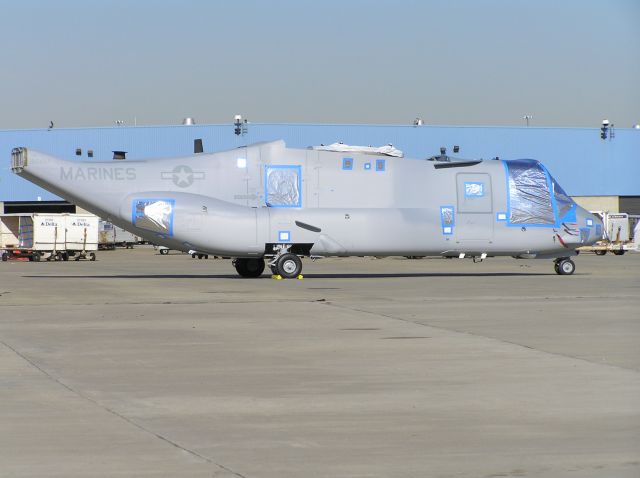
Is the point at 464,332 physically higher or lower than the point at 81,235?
lower

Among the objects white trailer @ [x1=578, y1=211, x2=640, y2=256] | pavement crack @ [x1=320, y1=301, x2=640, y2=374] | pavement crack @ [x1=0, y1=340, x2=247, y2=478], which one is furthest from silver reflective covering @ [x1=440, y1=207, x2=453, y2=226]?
white trailer @ [x1=578, y1=211, x2=640, y2=256]

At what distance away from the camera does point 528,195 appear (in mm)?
33625

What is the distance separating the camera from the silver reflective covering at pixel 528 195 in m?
33.5

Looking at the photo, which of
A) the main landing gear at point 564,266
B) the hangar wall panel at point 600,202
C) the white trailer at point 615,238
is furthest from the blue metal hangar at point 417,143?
the main landing gear at point 564,266

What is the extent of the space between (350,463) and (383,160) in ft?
83.4

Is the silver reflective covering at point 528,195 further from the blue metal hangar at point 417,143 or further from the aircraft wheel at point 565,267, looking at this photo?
the blue metal hangar at point 417,143

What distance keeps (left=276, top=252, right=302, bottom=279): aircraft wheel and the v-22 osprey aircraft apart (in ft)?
0.10

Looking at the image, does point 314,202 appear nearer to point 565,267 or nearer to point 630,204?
point 565,267

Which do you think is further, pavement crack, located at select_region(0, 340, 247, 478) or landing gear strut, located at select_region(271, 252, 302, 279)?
landing gear strut, located at select_region(271, 252, 302, 279)

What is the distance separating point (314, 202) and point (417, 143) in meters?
56.3

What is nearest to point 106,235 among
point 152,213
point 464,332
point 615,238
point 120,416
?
point 615,238

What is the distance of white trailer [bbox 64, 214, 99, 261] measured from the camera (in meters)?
60.2

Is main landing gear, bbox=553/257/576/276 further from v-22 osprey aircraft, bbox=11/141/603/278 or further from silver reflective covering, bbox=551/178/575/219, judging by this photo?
silver reflective covering, bbox=551/178/575/219

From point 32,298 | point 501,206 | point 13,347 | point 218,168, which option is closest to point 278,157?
point 218,168
